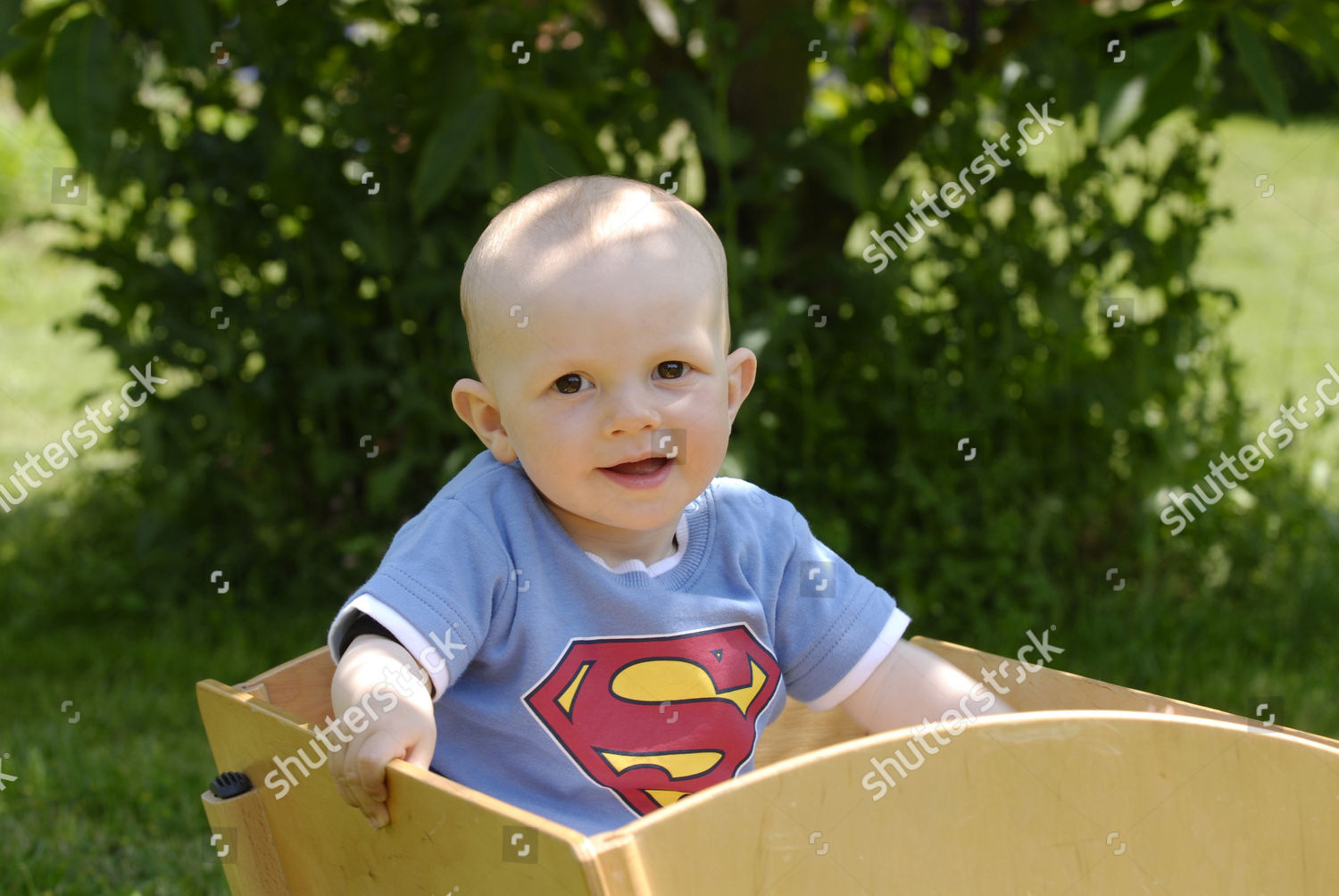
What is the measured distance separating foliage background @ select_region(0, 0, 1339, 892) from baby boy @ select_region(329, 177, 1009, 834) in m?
1.28

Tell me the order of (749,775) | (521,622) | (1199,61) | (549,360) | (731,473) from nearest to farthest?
(749,775) → (549,360) → (521,622) → (1199,61) → (731,473)

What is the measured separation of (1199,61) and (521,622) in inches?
60.6

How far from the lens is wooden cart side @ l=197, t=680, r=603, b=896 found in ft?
3.67

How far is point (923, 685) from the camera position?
1.74m

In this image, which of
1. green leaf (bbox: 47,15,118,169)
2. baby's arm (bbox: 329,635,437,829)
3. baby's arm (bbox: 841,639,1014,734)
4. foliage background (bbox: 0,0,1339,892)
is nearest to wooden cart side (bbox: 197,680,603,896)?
baby's arm (bbox: 329,635,437,829)

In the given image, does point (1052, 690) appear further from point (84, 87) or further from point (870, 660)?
point (84, 87)

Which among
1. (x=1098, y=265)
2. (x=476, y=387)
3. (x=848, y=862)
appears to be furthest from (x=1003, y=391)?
(x=848, y=862)

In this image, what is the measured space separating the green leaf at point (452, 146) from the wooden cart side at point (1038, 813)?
1558 mm

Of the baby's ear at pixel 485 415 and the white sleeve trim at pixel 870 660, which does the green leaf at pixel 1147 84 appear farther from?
the baby's ear at pixel 485 415

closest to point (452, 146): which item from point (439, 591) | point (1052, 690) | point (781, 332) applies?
point (781, 332)

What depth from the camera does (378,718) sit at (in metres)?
1.36

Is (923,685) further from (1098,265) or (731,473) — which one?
(1098,265)

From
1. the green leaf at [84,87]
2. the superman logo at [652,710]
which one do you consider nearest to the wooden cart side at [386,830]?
the superman logo at [652,710]

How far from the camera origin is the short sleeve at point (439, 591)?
148cm
